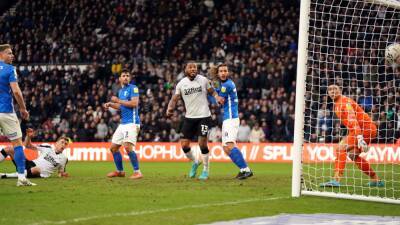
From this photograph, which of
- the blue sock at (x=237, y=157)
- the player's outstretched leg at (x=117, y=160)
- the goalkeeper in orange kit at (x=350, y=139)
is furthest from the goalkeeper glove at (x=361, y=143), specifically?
the player's outstretched leg at (x=117, y=160)

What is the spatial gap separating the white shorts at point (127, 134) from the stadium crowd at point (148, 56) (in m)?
10.8

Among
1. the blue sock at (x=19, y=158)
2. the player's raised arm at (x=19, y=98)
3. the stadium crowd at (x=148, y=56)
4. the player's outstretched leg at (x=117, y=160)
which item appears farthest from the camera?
the stadium crowd at (x=148, y=56)

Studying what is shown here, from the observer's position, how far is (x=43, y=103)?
32.5 meters

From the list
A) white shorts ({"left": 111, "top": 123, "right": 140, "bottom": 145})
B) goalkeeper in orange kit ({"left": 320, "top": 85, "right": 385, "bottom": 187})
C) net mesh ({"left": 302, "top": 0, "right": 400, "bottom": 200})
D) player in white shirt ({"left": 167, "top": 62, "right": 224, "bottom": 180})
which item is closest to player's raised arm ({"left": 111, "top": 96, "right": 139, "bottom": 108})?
white shorts ({"left": 111, "top": 123, "right": 140, "bottom": 145})

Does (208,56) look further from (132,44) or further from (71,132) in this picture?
(71,132)

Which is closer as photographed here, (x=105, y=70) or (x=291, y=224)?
(x=291, y=224)

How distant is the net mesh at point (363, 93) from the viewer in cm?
1326

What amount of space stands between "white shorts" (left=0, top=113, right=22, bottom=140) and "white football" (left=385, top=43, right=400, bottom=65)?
6.22 metres

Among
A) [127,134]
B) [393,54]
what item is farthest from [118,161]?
[393,54]

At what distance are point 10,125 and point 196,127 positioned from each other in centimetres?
408

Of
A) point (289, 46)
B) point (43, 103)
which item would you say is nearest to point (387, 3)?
point (289, 46)

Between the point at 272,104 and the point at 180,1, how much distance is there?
10816 millimetres

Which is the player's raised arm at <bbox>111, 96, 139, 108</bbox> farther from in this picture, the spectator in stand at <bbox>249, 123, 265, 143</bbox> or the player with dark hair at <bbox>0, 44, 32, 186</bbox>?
the spectator in stand at <bbox>249, 123, 265, 143</bbox>

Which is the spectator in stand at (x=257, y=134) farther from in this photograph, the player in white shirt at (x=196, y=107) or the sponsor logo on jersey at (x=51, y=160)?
the sponsor logo on jersey at (x=51, y=160)
